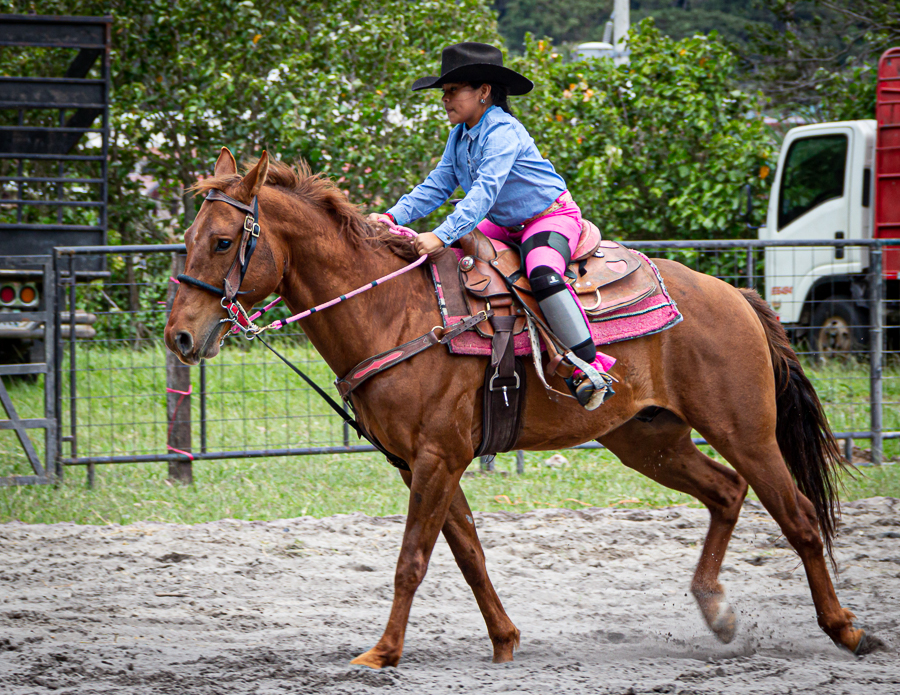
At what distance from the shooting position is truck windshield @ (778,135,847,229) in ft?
34.8

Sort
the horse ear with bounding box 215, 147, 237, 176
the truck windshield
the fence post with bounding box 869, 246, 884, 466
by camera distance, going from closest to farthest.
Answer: the horse ear with bounding box 215, 147, 237, 176 < the fence post with bounding box 869, 246, 884, 466 < the truck windshield

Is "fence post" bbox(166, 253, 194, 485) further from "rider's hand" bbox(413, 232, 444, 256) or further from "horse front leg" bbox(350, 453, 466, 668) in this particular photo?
"horse front leg" bbox(350, 453, 466, 668)

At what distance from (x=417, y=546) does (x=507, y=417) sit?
0.67 meters

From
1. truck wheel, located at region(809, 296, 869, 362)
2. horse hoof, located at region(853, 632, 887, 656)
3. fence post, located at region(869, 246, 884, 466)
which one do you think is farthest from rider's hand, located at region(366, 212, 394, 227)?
truck wheel, located at region(809, 296, 869, 362)

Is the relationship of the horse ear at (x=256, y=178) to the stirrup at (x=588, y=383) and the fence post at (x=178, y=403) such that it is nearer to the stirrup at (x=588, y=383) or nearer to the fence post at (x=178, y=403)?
the stirrup at (x=588, y=383)

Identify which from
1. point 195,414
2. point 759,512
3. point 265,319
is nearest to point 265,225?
point 759,512

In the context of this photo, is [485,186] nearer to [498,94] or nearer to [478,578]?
[498,94]

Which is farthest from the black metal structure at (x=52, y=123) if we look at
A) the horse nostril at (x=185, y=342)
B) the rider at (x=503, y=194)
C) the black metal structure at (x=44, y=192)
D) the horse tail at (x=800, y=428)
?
the horse tail at (x=800, y=428)

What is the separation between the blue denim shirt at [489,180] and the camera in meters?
3.77

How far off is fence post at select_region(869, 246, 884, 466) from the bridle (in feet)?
18.3

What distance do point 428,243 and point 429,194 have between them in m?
0.59

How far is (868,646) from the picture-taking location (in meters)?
3.92

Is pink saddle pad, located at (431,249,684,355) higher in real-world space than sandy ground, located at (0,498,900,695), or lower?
higher

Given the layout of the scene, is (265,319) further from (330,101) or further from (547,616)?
(547,616)
